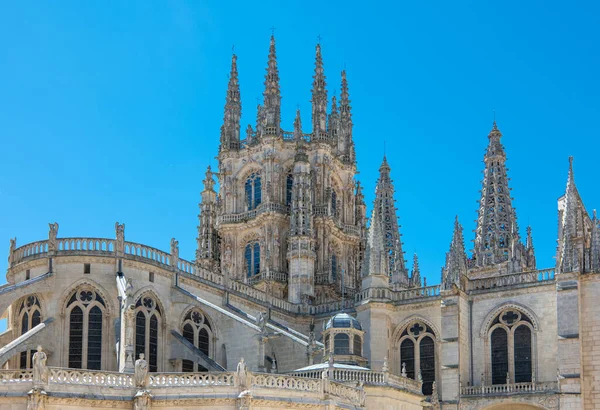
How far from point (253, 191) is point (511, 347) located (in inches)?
798

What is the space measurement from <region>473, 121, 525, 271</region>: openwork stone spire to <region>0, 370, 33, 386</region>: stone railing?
148 feet

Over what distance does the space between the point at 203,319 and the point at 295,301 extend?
9.35 meters

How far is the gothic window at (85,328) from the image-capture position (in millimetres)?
44688

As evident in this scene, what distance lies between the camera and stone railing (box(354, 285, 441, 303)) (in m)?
52.2

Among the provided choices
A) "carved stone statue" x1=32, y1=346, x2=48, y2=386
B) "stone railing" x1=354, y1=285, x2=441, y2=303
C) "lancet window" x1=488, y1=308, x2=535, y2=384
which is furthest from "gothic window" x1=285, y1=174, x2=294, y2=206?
"carved stone statue" x1=32, y1=346, x2=48, y2=386

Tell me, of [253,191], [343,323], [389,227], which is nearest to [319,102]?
[253,191]

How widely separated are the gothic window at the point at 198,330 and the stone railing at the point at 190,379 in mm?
15338

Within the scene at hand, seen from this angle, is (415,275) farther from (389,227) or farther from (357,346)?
(357,346)

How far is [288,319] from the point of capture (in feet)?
181

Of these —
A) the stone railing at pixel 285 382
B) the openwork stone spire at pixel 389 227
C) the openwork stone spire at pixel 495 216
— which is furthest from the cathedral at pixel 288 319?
the openwork stone spire at pixel 495 216

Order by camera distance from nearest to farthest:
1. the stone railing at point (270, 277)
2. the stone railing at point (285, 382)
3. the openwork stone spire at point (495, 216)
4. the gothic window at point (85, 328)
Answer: the stone railing at point (285, 382) < the gothic window at point (85, 328) < the stone railing at point (270, 277) < the openwork stone spire at point (495, 216)

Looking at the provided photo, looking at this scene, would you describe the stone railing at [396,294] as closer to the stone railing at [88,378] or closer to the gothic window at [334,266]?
the gothic window at [334,266]

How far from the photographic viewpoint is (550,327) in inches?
1954

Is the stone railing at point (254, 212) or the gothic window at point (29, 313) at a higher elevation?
the stone railing at point (254, 212)
